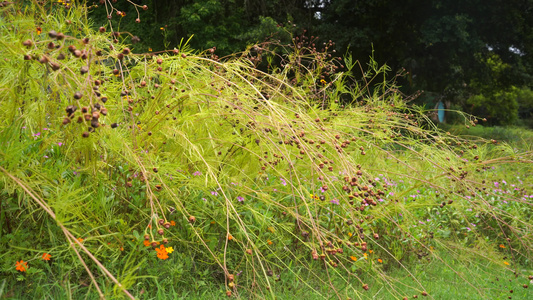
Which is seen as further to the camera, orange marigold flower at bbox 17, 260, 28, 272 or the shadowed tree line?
the shadowed tree line

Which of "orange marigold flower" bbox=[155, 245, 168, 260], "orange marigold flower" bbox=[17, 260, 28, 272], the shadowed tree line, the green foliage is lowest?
the green foliage

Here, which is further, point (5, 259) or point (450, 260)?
point (450, 260)

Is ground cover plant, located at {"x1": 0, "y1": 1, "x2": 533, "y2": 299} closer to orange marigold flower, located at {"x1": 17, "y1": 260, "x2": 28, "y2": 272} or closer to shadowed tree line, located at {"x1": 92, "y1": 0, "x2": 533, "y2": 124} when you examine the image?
orange marigold flower, located at {"x1": 17, "y1": 260, "x2": 28, "y2": 272}

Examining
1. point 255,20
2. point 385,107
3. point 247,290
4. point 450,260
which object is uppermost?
point 385,107

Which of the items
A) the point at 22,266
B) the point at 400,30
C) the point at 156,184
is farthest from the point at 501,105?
the point at 22,266

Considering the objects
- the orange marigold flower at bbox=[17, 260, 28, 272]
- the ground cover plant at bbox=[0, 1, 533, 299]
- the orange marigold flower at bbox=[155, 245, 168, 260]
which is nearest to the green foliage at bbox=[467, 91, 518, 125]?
the ground cover plant at bbox=[0, 1, 533, 299]

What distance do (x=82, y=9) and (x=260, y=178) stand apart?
4.98 ft

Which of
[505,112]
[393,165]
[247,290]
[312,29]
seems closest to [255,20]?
[312,29]

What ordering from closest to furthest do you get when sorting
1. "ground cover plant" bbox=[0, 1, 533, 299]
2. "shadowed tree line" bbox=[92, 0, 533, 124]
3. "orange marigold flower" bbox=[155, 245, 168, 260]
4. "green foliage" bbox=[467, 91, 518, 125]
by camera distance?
"ground cover plant" bbox=[0, 1, 533, 299] < "orange marigold flower" bbox=[155, 245, 168, 260] < "shadowed tree line" bbox=[92, 0, 533, 124] < "green foliage" bbox=[467, 91, 518, 125]

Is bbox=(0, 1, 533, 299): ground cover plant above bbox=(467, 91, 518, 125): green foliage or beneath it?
above

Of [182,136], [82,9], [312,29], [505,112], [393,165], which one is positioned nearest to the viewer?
[182,136]

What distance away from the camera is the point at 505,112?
2472 centimetres

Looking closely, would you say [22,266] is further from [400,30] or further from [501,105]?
[501,105]

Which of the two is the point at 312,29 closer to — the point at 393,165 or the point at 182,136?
the point at 393,165
